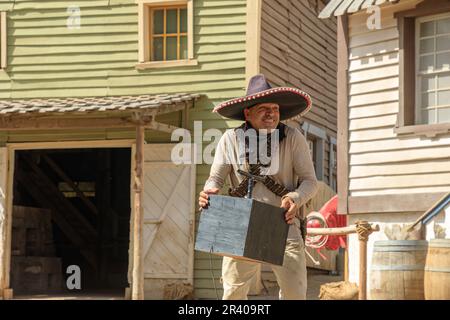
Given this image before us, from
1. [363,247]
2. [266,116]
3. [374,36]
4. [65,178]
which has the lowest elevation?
[363,247]

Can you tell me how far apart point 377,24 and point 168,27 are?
13.5ft

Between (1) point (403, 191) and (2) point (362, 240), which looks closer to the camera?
(2) point (362, 240)

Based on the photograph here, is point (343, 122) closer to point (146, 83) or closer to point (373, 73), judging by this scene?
point (373, 73)

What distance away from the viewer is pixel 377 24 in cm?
1264

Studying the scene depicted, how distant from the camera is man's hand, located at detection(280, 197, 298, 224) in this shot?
18.9ft

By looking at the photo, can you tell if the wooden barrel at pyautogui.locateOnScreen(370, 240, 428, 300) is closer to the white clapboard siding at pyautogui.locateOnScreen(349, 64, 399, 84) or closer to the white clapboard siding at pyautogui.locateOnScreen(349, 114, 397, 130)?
the white clapboard siding at pyautogui.locateOnScreen(349, 114, 397, 130)

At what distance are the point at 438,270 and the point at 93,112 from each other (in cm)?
616

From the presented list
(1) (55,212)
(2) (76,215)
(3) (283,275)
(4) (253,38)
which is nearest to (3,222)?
(1) (55,212)

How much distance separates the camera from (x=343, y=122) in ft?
42.0

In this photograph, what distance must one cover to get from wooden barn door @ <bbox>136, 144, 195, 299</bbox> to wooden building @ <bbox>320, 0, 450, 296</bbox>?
9.86 feet

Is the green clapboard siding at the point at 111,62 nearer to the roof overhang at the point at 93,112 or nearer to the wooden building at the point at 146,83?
the wooden building at the point at 146,83

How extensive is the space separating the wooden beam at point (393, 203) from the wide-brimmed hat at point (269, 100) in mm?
5848

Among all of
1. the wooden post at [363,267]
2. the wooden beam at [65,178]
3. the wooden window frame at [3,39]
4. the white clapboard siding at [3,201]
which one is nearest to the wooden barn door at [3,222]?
the white clapboard siding at [3,201]
